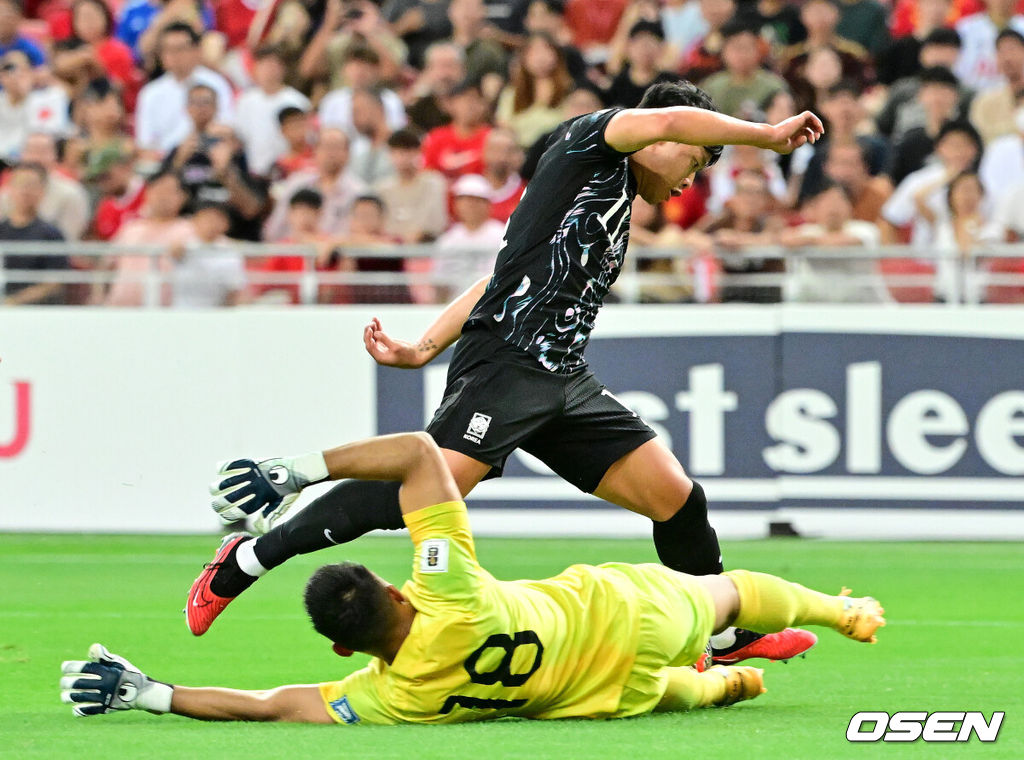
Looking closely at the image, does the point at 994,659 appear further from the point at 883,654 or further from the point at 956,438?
the point at 956,438

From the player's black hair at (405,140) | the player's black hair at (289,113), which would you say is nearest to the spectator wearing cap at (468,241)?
the player's black hair at (405,140)

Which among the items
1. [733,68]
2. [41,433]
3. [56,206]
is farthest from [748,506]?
[56,206]

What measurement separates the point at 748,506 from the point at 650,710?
21.6ft

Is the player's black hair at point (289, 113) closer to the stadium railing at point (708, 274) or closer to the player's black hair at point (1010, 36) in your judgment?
the stadium railing at point (708, 274)

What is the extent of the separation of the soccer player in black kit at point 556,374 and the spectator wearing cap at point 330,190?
748 centimetres

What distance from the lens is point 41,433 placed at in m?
12.6

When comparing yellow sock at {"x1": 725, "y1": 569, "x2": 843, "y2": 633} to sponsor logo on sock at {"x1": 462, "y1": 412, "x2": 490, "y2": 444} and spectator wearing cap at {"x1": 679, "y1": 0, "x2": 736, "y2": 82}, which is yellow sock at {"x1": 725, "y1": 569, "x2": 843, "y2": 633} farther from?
spectator wearing cap at {"x1": 679, "y1": 0, "x2": 736, "y2": 82}

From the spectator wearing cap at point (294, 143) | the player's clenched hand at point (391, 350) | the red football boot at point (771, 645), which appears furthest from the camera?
the spectator wearing cap at point (294, 143)

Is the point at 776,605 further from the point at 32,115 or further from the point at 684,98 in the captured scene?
the point at 32,115

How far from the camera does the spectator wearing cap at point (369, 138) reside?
46.9 feet

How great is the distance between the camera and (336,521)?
6.09 m

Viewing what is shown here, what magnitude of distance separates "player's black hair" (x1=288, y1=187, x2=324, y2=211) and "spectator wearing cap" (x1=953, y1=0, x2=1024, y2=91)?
5889 millimetres

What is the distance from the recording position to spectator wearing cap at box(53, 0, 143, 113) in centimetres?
1658

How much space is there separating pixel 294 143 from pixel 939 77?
5586mm
